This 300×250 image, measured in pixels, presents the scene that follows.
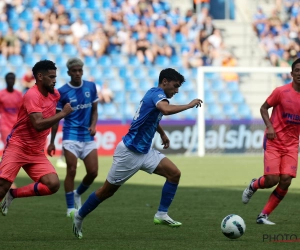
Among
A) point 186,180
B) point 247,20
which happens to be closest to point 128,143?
point 186,180

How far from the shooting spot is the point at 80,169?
2173cm

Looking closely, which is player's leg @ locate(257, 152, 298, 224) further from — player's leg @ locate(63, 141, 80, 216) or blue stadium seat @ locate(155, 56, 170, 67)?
blue stadium seat @ locate(155, 56, 170, 67)

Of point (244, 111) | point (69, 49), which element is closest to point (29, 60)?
point (69, 49)

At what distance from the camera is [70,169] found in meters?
11.9

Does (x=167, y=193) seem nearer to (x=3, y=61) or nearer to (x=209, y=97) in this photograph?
(x=209, y=97)

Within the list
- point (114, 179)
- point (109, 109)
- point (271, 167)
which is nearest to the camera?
point (114, 179)

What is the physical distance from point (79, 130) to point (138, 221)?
84.7 inches

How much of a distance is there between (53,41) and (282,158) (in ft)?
67.2

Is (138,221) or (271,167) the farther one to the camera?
(138,221)

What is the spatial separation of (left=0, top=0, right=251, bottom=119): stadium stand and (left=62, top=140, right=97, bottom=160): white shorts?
52.3ft

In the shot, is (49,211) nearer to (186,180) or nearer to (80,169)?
(186,180)

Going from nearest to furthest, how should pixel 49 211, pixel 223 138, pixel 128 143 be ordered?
pixel 128 143, pixel 49 211, pixel 223 138

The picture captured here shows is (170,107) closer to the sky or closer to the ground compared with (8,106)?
closer to the sky

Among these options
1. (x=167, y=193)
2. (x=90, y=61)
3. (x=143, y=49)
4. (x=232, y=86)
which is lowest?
(x=232, y=86)
